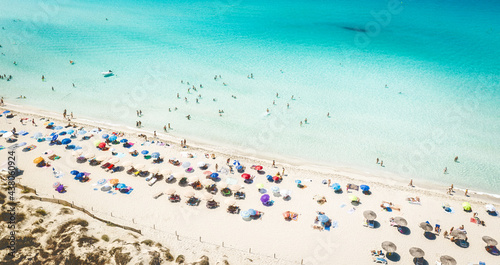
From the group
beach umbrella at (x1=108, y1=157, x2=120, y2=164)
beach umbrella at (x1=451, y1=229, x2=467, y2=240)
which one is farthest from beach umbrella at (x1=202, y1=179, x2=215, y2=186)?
beach umbrella at (x1=451, y1=229, x2=467, y2=240)

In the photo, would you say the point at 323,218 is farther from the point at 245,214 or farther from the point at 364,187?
the point at 364,187

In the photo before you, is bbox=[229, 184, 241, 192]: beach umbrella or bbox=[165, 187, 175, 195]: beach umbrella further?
bbox=[229, 184, 241, 192]: beach umbrella

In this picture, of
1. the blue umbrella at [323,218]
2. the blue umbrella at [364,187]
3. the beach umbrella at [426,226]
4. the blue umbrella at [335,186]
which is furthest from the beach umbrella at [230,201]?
the beach umbrella at [426,226]

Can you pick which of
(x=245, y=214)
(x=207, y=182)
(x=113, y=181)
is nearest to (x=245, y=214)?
(x=245, y=214)

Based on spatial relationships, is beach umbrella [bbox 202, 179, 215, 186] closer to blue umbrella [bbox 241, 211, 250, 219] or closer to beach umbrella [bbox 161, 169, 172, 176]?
beach umbrella [bbox 161, 169, 172, 176]

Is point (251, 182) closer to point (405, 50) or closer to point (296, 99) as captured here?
point (296, 99)

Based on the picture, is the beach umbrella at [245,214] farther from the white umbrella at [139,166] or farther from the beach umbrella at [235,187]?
the white umbrella at [139,166]
